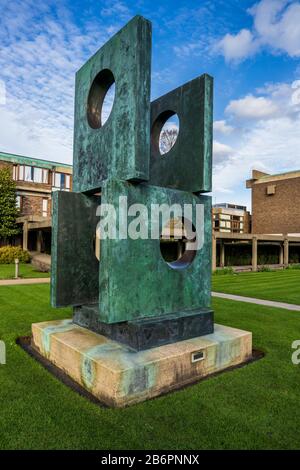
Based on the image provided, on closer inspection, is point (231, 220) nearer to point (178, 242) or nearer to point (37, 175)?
point (37, 175)

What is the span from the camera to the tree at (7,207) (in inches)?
981

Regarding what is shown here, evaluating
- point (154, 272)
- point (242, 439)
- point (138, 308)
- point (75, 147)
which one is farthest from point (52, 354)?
point (75, 147)

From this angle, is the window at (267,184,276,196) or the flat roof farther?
the window at (267,184,276,196)

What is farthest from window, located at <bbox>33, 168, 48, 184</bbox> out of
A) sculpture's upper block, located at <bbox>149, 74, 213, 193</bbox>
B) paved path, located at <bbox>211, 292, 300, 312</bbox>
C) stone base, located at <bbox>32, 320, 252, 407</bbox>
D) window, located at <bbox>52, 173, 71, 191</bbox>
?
stone base, located at <bbox>32, 320, 252, 407</bbox>

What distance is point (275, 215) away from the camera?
132 ft

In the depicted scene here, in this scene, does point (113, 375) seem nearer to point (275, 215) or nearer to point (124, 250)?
point (124, 250)

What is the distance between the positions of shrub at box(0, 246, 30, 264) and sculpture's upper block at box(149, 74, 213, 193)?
18.5 metres

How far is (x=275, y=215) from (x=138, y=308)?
39552 mm

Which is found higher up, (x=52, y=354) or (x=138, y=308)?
(x=138, y=308)

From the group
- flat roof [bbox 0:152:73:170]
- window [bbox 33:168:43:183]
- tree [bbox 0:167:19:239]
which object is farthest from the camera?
window [bbox 33:168:43:183]

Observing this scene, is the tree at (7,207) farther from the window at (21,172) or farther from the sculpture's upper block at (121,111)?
the sculpture's upper block at (121,111)

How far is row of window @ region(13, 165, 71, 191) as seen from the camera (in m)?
30.7

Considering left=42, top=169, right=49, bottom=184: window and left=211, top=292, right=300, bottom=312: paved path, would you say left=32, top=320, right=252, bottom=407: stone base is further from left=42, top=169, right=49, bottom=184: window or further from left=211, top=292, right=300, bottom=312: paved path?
left=42, top=169, right=49, bottom=184: window
